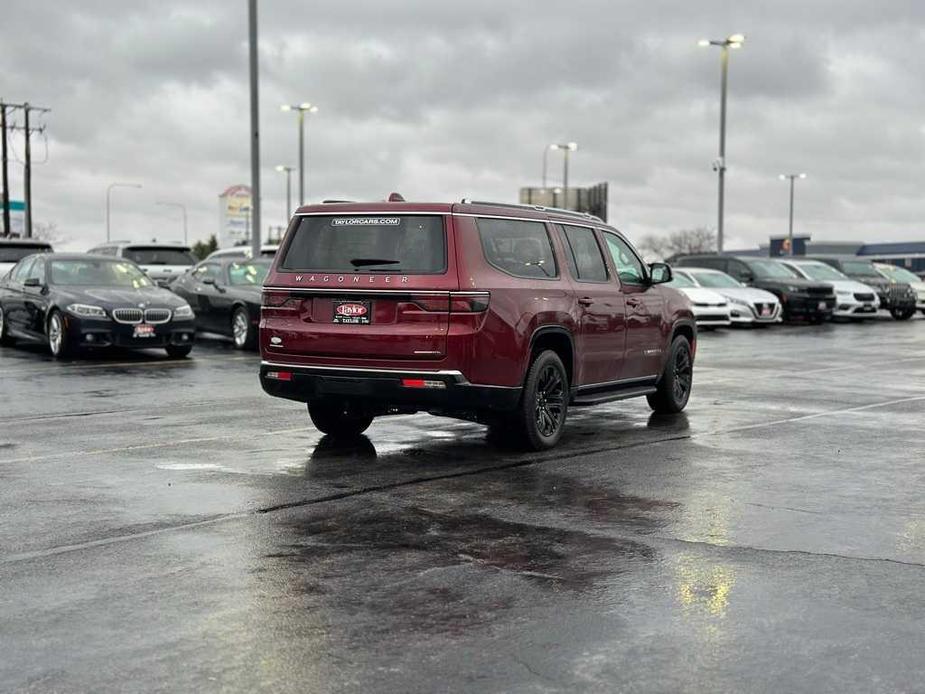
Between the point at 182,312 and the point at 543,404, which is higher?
the point at 182,312

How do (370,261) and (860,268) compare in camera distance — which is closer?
(370,261)

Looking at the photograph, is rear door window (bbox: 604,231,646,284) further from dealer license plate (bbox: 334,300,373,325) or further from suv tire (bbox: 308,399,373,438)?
dealer license plate (bbox: 334,300,373,325)

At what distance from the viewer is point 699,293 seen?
96.5 feet

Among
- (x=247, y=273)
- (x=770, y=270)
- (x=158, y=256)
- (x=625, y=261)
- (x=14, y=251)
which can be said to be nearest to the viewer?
(x=625, y=261)

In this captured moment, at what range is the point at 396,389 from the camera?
9.05m

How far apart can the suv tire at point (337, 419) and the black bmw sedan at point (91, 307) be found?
8114 mm

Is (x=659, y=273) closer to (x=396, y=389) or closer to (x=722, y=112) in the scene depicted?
(x=396, y=389)

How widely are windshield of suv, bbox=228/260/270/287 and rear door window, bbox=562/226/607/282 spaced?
11.0 meters

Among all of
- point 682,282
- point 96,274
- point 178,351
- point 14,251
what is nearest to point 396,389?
point 178,351

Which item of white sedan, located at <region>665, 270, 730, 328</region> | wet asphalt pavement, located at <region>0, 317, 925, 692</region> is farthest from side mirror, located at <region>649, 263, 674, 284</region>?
white sedan, located at <region>665, 270, 730, 328</region>

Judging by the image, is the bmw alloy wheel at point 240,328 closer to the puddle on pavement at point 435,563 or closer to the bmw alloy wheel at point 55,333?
the bmw alloy wheel at point 55,333

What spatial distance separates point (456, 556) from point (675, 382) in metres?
6.51

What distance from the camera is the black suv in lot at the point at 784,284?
3234 cm

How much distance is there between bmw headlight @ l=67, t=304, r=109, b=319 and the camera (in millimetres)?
17794
